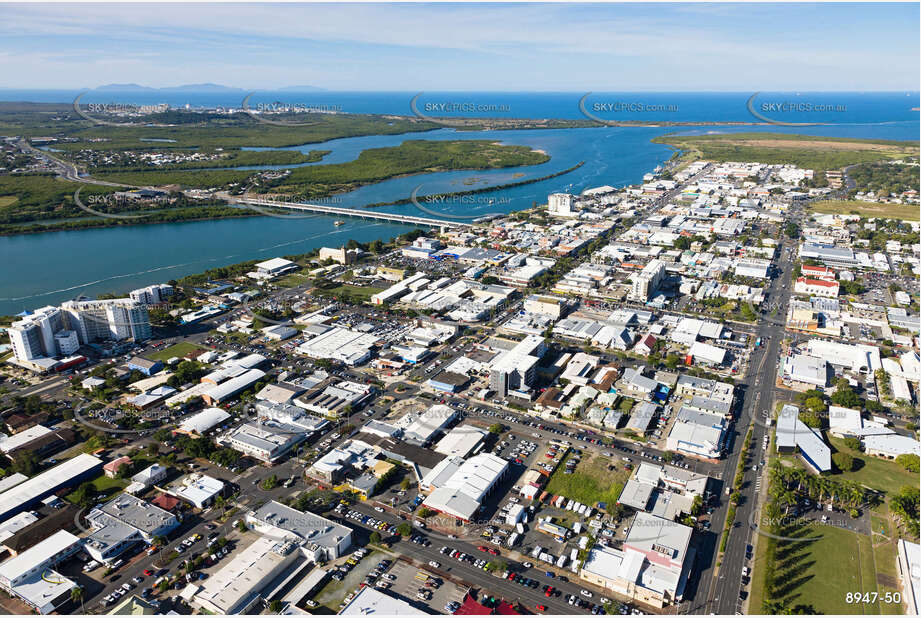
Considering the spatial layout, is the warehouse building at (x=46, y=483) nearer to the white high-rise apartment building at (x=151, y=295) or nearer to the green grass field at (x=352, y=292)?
the white high-rise apartment building at (x=151, y=295)

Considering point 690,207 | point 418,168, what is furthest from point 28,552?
point 418,168

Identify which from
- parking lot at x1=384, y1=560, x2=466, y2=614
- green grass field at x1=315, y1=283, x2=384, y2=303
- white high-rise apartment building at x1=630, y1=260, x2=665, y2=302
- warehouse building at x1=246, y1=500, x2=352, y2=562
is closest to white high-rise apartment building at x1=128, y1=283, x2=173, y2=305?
green grass field at x1=315, y1=283, x2=384, y2=303

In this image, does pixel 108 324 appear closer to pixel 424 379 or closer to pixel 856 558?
pixel 424 379

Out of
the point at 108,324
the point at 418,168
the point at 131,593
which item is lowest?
the point at 131,593

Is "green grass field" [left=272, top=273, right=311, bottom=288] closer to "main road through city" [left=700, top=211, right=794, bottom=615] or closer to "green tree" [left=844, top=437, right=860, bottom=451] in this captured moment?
"main road through city" [left=700, top=211, right=794, bottom=615]

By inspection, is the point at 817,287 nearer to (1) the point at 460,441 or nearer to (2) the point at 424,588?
(1) the point at 460,441

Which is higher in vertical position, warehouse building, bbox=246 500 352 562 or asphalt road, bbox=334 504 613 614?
warehouse building, bbox=246 500 352 562
